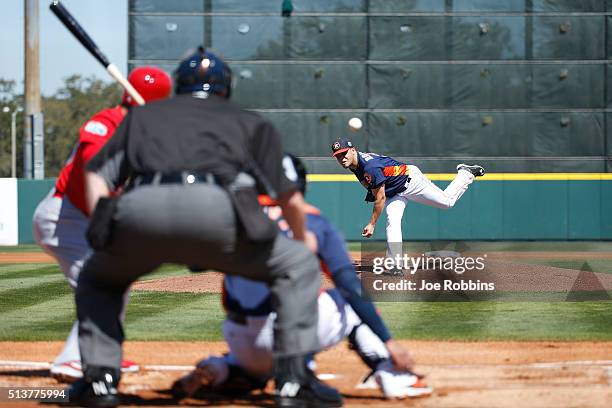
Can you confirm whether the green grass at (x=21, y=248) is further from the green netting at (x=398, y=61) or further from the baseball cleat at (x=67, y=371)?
the baseball cleat at (x=67, y=371)

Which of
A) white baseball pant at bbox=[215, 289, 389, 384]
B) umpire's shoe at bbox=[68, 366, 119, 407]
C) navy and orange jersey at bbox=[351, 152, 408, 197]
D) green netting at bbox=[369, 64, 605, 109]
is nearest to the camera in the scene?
umpire's shoe at bbox=[68, 366, 119, 407]

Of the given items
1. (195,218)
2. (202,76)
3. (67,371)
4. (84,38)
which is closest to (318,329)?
(195,218)

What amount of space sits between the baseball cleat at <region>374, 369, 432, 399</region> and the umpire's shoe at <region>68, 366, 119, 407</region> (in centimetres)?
120

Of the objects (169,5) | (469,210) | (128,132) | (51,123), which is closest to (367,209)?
(469,210)

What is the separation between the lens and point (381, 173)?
38.3 ft

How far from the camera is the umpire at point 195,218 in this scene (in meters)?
3.96

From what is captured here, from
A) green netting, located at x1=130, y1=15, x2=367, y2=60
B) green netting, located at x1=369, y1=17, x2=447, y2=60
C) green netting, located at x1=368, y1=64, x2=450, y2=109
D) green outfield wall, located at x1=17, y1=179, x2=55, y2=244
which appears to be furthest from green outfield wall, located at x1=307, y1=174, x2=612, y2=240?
green outfield wall, located at x1=17, y1=179, x2=55, y2=244

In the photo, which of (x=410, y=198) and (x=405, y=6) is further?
(x=405, y=6)

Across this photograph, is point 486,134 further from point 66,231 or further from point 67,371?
point 67,371

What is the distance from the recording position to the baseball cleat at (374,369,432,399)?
4.72 meters

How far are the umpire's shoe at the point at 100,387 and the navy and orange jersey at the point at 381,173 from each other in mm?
7554

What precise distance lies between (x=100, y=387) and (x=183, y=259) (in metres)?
0.68

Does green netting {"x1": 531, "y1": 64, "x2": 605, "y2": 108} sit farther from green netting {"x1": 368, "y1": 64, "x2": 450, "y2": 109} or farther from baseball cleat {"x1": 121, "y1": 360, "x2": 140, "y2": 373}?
baseball cleat {"x1": 121, "y1": 360, "x2": 140, "y2": 373}

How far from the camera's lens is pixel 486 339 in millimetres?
7051
